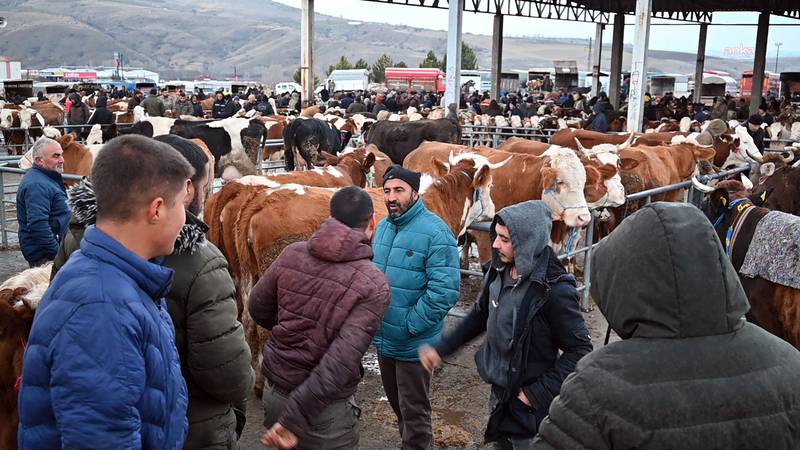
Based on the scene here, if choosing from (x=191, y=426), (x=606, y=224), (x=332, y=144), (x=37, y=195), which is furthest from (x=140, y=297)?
(x=332, y=144)

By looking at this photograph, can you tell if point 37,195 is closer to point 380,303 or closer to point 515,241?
point 380,303

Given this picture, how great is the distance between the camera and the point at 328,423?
3.27 m

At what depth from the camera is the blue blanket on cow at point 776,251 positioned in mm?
4719

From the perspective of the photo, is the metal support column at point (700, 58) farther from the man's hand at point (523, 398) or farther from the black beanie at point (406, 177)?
the man's hand at point (523, 398)

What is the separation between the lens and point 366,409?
213 inches

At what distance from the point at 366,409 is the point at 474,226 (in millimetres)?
1760

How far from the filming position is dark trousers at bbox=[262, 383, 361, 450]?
3.25m

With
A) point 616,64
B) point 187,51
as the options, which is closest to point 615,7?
point 616,64

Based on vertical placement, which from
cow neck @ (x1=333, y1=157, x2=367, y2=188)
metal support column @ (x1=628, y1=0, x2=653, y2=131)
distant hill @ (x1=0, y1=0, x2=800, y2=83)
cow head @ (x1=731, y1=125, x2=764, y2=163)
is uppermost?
distant hill @ (x1=0, y1=0, x2=800, y2=83)

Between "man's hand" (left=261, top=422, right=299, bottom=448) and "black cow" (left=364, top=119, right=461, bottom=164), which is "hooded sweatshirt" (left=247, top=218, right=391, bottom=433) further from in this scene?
"black cow" (left=364, top=119, right=461, bottom=164)

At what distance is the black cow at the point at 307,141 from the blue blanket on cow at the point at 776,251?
9.62 m

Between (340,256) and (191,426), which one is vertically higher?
(340,256)

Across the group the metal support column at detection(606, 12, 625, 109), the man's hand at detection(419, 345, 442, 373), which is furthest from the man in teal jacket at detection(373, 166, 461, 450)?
the metal support column at detection(606, 12, 625, 109)

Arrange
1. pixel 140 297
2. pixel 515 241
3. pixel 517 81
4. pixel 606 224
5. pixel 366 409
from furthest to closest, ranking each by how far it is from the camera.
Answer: pixel 517 81 → pixel 606 224 → pixel 366 409 → pixel 515 241 → pixel 140 297
